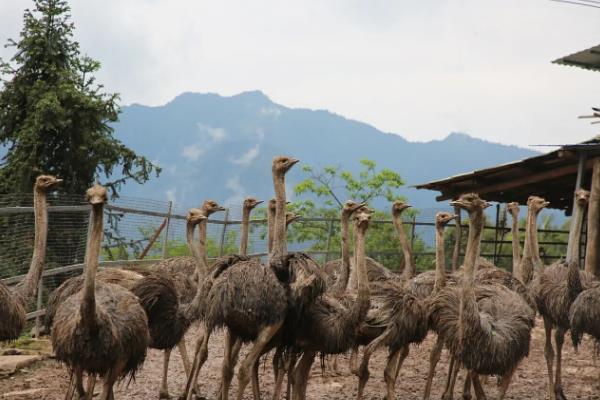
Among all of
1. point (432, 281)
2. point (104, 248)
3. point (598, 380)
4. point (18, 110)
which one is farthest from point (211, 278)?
point (18, 110)

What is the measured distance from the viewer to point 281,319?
7.66 meters

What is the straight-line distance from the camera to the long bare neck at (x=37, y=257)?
25.7 feet

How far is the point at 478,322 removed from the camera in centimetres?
773

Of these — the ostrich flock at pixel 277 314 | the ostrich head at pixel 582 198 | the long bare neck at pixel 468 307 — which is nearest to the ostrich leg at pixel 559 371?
the ostrich flock at pixel 277 314

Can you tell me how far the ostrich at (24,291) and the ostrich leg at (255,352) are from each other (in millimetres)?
1818

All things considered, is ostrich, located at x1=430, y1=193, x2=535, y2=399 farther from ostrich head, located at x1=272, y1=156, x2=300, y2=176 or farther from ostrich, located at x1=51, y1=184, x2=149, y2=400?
ostrich, located at x1=51, y1=184, x2=149, y2=400

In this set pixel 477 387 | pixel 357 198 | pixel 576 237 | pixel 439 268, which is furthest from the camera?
pixel 357 198

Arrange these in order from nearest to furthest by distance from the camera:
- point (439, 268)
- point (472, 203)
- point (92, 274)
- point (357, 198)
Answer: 1. point (92, 274)
2. point (472, 203)
3. point (439, 268)
4. point (357, 198)

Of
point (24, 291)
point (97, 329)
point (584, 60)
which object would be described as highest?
point (584, 60)

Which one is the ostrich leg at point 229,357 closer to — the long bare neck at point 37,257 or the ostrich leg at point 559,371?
the long bare neck at point 37,257

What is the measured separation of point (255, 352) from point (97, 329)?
1436 millimetres

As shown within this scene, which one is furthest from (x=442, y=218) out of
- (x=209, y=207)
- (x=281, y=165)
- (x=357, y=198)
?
(x=357, y=198)

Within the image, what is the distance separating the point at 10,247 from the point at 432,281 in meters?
4.85

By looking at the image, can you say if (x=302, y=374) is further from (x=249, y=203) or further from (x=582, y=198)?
(x=582, y=198)
